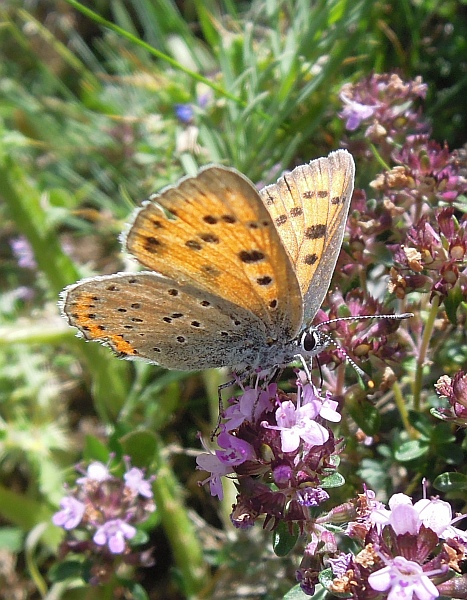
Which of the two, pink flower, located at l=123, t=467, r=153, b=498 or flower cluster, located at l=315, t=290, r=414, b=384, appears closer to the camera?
flower cluster, located at l=315, t=290, r=414, b=384

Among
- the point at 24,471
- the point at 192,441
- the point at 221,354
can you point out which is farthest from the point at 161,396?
the point at 221,354

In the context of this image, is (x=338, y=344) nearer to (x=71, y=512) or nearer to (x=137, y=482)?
(x=137, y=482)

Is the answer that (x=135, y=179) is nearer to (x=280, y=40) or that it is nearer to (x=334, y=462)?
(x=280, y=40)

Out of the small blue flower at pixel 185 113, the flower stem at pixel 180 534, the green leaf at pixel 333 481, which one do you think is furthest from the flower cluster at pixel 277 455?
the small blue flower at pixel 185 113

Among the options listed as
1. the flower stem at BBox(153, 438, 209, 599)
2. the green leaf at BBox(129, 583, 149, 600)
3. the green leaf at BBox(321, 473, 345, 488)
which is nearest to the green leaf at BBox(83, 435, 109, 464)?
the flower stem at BBox(153, 438, 209, 599)

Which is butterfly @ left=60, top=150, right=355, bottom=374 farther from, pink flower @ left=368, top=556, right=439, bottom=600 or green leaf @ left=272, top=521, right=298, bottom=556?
pink flower @ left=368, top=556, right=439, bottom=600
